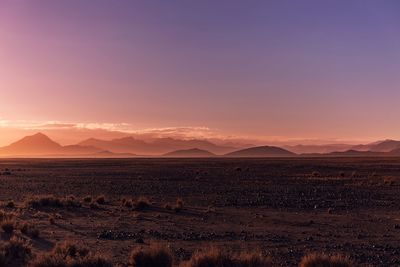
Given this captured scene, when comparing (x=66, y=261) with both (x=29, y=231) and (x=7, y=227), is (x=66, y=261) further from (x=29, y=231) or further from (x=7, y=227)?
(x=7, y=227)

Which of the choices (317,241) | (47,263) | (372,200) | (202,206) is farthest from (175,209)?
(47,263)

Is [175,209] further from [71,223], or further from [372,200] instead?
[372,200]

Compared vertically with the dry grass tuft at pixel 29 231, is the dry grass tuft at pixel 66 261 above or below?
above

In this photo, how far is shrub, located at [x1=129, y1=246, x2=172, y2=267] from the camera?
1416cm

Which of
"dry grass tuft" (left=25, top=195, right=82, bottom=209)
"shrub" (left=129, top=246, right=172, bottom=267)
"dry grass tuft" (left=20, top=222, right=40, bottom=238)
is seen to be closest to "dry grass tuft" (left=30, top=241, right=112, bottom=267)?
"shrub" (left=129, top=246, right=172, bottom=267)

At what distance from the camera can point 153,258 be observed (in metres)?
14.2

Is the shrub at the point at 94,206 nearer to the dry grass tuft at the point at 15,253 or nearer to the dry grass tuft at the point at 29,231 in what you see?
the dry grass tuft at the point at 29,231

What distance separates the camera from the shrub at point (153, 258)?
14156mm

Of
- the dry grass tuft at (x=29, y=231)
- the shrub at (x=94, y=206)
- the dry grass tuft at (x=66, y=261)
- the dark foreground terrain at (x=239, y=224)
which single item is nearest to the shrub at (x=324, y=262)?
the dark foreground terrain at (x=239, y=224)

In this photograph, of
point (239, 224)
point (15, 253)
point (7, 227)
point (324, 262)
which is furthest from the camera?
point (239, 224)

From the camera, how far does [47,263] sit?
1307cm

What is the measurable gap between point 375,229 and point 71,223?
13668 millimetres

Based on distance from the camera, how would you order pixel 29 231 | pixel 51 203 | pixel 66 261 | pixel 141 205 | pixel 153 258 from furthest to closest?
pixel 51 203 → pixel 141 205 → pixel 29 231 → pixel 153 258 → pixel 66 261

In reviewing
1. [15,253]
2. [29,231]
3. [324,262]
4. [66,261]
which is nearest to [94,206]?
[29,231]
